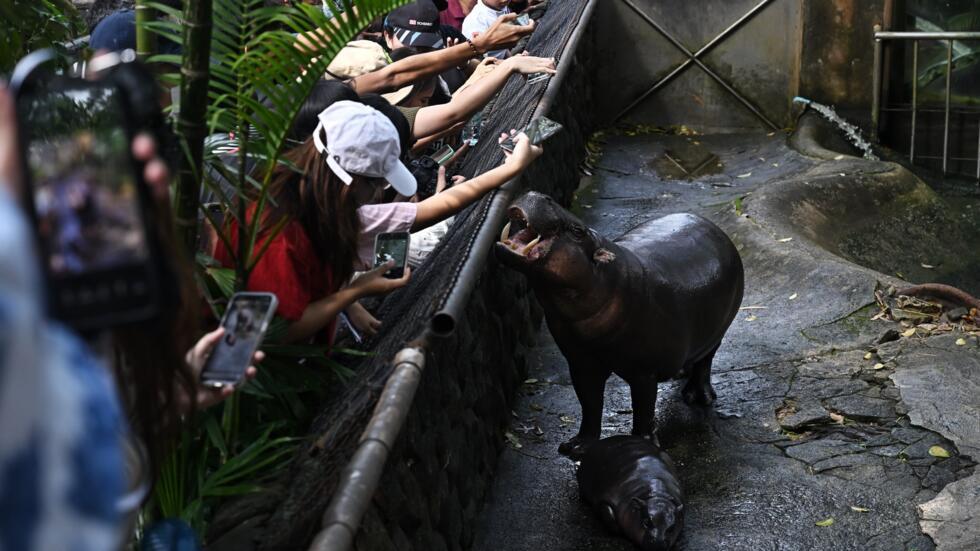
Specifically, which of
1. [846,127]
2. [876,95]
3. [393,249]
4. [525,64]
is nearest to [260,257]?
[393,249]

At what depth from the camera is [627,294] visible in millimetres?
4871

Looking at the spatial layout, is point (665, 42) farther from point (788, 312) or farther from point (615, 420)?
point (615, 420)

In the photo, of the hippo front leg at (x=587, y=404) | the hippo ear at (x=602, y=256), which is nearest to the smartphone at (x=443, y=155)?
the hippo ear at (x=602, y=256)

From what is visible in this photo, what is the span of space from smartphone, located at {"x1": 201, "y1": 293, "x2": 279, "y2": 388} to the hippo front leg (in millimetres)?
2863

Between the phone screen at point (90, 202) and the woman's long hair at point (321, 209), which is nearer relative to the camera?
the phone screen at point (90, 202)

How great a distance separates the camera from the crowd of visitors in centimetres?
100

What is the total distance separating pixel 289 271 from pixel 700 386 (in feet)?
8.92

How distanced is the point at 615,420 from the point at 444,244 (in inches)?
54.9

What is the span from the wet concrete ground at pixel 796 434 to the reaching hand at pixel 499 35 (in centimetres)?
161

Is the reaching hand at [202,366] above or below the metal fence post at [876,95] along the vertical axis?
above

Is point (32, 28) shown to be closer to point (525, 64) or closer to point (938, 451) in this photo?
point (525, 64)

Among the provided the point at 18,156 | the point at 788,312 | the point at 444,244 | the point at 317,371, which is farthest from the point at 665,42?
the point at 18,156

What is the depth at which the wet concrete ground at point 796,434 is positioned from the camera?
14.9ft

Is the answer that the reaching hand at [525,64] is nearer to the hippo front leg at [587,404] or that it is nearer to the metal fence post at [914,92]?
the hippo front leg at [587,404]
